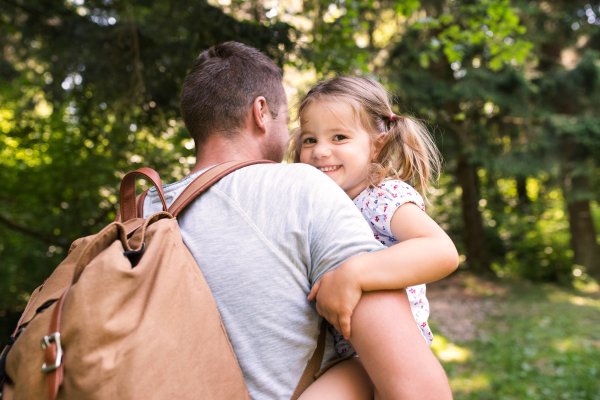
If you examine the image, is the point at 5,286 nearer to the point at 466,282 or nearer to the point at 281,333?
the point at 281,333

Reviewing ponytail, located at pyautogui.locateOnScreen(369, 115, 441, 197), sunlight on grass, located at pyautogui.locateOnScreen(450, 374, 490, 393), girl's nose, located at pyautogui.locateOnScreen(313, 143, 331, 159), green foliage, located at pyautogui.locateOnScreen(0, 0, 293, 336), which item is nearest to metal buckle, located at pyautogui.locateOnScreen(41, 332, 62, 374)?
girl's nose, located at pyautogui.locateOnScreen(313, 143, 331, 159)

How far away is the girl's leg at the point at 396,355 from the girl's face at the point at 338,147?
77 cm

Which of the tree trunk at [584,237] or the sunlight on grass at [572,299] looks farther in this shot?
the tree trunk at [584,237]

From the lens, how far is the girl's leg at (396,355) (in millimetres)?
1025

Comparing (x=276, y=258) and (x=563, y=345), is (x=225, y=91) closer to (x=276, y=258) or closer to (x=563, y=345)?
(x=276, y=258)

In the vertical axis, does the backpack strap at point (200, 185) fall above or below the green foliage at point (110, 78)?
below

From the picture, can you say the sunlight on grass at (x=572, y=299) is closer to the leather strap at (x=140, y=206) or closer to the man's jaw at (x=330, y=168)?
the man's jaw at (x=330, y=168)

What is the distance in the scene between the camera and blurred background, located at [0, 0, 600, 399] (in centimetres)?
365

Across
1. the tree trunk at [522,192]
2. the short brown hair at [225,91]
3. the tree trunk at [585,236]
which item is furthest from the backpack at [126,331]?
the tree trunk at [522,192]

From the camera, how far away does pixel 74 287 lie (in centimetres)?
86

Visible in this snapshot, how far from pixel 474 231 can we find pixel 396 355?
408 inches

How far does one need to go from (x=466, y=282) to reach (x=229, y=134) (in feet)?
31.1

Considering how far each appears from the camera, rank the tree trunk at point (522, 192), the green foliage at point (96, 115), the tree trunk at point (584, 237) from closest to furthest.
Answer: the green foliage at point (96, 115)
the tree trunk at point (584, 237)
the tree trunk at point (522, 192)

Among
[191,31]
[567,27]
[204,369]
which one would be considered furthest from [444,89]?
[204,369]
